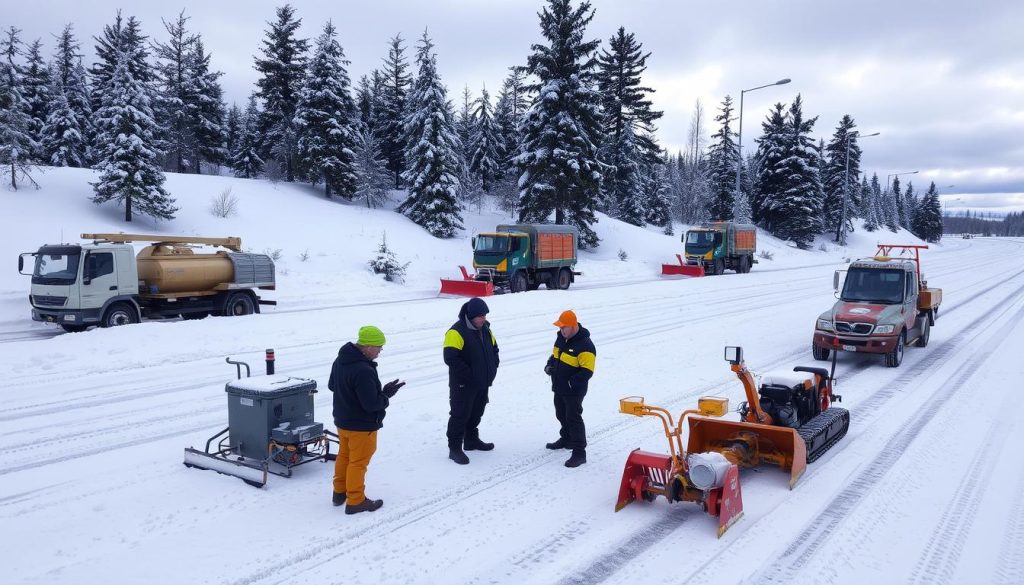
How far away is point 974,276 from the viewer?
Result: 32.1 meters

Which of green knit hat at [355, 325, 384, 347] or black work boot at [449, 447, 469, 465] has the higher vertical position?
green knit hat at [355, 325, 384, 347]

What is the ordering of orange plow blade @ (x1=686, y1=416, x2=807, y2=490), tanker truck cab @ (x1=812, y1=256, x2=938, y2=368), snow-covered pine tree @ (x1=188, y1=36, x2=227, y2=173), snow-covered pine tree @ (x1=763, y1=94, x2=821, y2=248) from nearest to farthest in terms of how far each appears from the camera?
orange plow blade @ (x1=686, y1=416, x2=807, y2=490) < tanker truck cab @ (x1=812, y1=256, x2=938, y2=368) < snow-covered pine tree @ (x1=188, y1=36, x2=227, y2=173) < snow-covered pine tree @ (x1=763, y1=94, x2=821, y2=248)

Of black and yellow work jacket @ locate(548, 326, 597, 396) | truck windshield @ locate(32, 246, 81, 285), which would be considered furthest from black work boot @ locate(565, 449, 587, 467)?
truck windshield @ locate(32, 246, 81, 285)

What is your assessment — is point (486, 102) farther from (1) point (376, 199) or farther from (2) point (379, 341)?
(2) point (379, 341)

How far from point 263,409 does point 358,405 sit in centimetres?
135

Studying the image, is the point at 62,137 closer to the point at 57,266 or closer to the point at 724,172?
the point at 57,266

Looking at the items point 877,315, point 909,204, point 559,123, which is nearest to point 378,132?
point 559,123

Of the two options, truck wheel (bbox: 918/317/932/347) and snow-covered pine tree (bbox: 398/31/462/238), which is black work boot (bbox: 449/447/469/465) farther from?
snow-covered pine tree (bbox: 398/31/462/238)

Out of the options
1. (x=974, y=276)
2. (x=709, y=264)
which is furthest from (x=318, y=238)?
(x=974, y=276)

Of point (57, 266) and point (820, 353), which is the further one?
point (57, 266)

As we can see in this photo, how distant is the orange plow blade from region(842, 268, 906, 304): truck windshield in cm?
766

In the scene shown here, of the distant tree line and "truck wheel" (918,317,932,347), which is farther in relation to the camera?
the distant tree line

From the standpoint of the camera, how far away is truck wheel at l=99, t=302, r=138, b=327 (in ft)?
48.6

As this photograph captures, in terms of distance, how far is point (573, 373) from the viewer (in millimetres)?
6707
